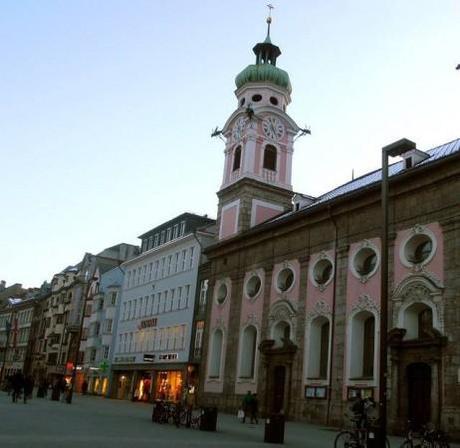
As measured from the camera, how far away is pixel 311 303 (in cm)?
3388

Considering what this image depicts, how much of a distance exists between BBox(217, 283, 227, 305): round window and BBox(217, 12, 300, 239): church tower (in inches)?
167

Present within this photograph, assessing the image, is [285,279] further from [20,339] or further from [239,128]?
[20,339]

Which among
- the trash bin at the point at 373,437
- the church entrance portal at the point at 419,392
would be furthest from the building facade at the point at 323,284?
the trash bin at the point at 373,437

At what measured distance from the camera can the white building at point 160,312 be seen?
51.5 meters

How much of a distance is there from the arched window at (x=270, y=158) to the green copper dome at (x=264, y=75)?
5650 millimetres

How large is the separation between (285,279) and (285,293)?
1247 mm

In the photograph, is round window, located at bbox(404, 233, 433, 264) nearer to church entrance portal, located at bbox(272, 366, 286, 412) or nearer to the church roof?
the church roof

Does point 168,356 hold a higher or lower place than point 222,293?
lower

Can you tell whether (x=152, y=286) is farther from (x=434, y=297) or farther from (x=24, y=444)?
(x=24, y=444)

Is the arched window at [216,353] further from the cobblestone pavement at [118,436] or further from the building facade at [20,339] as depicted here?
the building facade at [20,339]

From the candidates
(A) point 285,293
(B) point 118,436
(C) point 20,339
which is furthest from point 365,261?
(C) point 20,339

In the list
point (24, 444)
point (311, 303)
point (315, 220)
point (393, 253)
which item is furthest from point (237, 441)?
point (315, 220)

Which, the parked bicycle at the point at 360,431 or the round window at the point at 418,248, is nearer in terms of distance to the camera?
the parked bicycle at the point at 360,431

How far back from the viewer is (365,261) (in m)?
31.5
